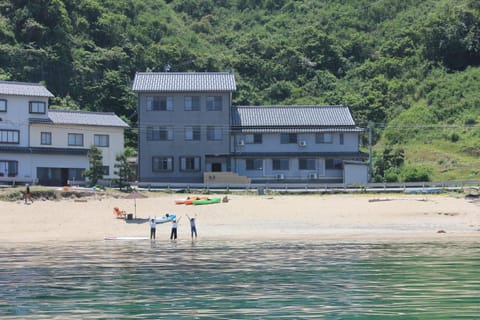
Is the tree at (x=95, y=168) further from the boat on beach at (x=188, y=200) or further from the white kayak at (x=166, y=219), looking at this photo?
the white kayak at (x=166, y=219)

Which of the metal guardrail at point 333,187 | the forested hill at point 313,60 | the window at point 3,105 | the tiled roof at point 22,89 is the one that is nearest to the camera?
the metal guardrail at point 333,187

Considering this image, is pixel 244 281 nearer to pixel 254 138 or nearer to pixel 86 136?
pixel 254 138

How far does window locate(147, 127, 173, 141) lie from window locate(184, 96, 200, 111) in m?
2.29

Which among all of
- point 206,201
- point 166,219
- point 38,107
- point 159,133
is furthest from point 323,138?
point 166,219

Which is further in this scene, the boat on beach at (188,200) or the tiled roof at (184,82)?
the tiled roof at (184,82)

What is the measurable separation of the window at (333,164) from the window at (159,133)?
13048 mm

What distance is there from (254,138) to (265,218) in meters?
19.5

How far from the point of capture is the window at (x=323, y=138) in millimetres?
68000

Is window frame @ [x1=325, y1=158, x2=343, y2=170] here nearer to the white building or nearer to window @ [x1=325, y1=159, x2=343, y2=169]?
window @ [x1=325, y1=159, x2=343, y2=169]

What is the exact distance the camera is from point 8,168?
2474 inches

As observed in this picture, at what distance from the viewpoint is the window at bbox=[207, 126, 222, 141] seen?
68188mm

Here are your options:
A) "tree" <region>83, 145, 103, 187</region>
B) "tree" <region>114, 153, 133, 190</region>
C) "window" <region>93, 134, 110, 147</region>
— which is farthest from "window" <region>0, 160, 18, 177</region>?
"tree" <region>114, 153, 133, 190</region>

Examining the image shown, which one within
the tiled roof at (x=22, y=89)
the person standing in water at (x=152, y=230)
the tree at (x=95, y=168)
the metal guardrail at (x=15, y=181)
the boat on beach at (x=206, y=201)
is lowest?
the person standing in water at (x=152, y=230)

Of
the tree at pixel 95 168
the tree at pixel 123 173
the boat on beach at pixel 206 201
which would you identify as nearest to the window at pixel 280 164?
the tree at pixel 123 173
